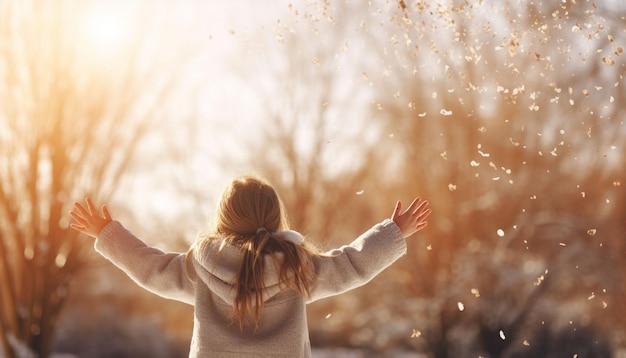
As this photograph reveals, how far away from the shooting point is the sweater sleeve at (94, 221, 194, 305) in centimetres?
293

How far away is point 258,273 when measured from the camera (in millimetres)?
2686

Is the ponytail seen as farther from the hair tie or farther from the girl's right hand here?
the girl's right hand

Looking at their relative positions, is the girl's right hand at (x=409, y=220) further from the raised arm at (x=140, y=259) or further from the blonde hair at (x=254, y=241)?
the raised arm at (x=140, y=259)

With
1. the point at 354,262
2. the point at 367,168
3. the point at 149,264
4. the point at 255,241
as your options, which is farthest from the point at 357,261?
the point at 367,168

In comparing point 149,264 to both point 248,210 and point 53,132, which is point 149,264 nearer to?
point 248,210

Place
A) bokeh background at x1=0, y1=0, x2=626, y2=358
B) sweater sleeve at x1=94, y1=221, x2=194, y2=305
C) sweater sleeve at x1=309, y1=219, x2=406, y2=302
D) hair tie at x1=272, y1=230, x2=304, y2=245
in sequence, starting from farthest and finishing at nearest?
bokeh background at x1=0, y1=0, x2=626, y2=358 < sweater sleeve at x1=94, y1=221, x2=194, y2=305 < sweater sleeve at x1=309, y1=219, x2=406, y2=302 < hair tie at x1=272, y1=230, x2=304, y2=245

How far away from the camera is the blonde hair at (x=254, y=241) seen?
Answer: 8.83ft

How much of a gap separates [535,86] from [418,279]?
3.43m

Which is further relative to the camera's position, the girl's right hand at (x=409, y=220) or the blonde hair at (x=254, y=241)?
the girl's right hand at (x=409, y=220)

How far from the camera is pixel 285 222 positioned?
2871 millimetres

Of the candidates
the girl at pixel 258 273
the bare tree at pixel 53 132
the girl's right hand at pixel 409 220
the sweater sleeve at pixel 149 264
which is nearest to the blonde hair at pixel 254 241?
the girl at pixel 258 273

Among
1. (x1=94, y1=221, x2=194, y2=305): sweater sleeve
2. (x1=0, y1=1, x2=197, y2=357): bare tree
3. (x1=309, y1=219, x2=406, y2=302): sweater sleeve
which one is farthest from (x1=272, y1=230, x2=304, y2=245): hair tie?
(x1=0, y1=1, x2=197, y2=357): bare tree

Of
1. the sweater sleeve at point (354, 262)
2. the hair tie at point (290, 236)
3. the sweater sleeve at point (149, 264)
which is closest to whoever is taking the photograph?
the hair tie at point (290, 236)

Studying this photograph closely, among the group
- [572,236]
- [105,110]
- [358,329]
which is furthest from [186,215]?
[572,236]
